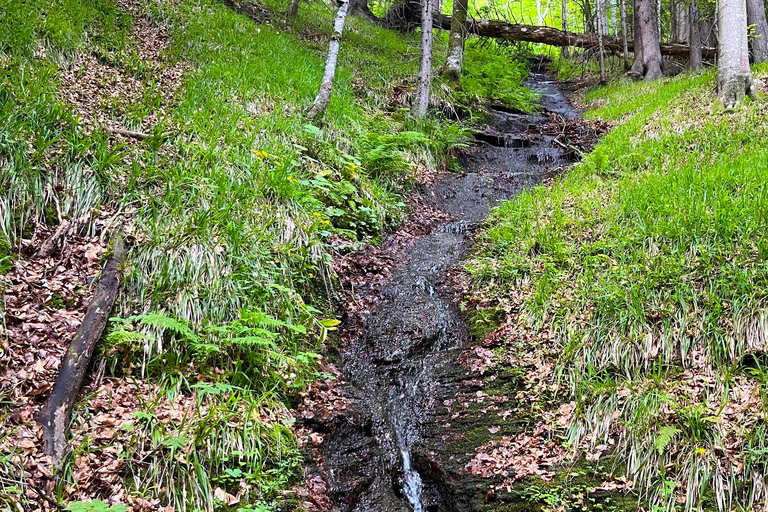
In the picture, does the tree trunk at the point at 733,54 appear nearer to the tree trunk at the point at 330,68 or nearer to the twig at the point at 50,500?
the tree trunk at the point at 330,68

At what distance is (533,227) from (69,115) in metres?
6.07

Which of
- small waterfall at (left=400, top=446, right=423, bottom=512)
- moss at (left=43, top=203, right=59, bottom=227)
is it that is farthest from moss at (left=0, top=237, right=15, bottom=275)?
small waterfall at (left=400, top=446, right=423, bottom=512)

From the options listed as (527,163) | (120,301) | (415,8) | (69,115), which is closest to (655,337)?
(120,301)

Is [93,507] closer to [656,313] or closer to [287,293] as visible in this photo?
[287,293]

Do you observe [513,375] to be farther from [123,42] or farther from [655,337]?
[123,42]

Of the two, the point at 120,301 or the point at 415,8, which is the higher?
the point at 415,8

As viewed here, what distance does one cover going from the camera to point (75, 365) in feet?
11.9

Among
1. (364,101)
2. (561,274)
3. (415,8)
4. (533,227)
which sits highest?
(415,8)

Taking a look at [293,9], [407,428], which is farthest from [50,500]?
[293,9]

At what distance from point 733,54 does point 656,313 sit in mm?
6343

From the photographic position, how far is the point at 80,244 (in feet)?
15.5

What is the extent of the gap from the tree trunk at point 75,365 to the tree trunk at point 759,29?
47.6 feet

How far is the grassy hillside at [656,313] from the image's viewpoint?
3.44m

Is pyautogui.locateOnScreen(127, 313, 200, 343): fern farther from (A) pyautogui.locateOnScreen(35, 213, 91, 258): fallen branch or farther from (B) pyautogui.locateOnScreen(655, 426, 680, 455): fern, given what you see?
(B) pyautogui.locateOnScreen(655, 426, 680, 455): fern
